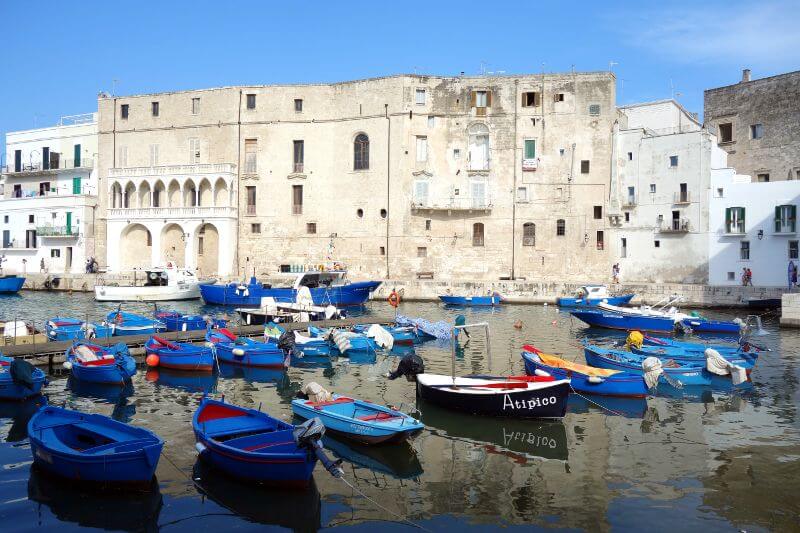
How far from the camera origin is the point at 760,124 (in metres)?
42.4

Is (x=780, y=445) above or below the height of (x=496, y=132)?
below

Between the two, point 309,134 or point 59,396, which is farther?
point 309,134

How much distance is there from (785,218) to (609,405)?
87.4ft

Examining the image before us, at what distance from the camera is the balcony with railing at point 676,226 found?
3884 cm

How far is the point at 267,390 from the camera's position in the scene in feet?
54.3

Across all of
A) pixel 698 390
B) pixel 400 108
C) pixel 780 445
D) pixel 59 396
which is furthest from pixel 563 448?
pixel 400 108

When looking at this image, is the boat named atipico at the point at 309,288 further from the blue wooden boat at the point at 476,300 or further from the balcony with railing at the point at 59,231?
the balcony with railing at the point at 59,231

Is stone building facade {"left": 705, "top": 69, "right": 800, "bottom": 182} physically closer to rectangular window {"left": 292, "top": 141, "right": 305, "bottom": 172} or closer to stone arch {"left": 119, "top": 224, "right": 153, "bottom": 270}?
rectangular window {"left": 292, "top": 141, "right": 305, "bottom": 172}

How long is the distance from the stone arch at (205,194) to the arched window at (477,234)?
16.8 metres

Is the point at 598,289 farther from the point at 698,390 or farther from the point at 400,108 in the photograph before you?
the point at 698,390

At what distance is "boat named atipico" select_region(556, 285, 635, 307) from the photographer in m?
35.2

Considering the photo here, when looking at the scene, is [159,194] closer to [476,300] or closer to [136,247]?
[136,247]

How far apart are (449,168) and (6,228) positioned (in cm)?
3202

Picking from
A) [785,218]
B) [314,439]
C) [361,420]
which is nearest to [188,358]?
[361,420]
